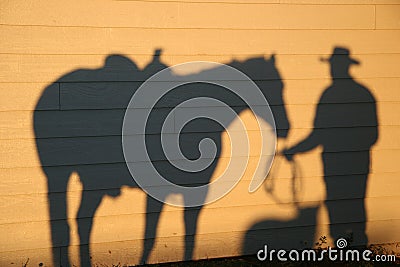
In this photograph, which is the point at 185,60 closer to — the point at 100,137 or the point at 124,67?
the point at 124,67

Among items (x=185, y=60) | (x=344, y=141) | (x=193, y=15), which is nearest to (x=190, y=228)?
(x=185, y=60)

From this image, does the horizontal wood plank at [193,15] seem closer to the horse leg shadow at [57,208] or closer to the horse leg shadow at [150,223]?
the horse leg shadow at [57,208]

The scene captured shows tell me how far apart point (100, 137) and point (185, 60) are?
3.01 feet

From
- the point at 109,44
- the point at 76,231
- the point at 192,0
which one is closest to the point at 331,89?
the point at 192,0

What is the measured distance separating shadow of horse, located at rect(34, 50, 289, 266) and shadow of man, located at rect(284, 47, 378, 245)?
773mm

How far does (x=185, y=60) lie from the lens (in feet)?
15.5

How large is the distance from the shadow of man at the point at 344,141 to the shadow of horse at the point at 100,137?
773 mm

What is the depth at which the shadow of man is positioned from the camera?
199 inches

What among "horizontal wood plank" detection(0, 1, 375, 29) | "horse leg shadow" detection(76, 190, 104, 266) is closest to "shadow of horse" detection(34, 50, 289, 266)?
"horse leg shadow" detection(76, 190, 104, 266)

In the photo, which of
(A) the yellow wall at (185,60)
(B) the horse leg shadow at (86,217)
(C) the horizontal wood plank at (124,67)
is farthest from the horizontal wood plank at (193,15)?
(B) the horse leg shadow at (86,217)

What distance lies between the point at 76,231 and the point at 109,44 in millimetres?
1491

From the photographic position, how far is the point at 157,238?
189 inches

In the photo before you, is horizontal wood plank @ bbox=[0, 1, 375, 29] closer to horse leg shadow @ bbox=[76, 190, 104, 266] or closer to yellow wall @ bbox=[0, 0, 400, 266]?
yellow wall @ bbox=[0, 0, 400, 266]

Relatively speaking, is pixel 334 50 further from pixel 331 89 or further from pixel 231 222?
pixel 231 222
